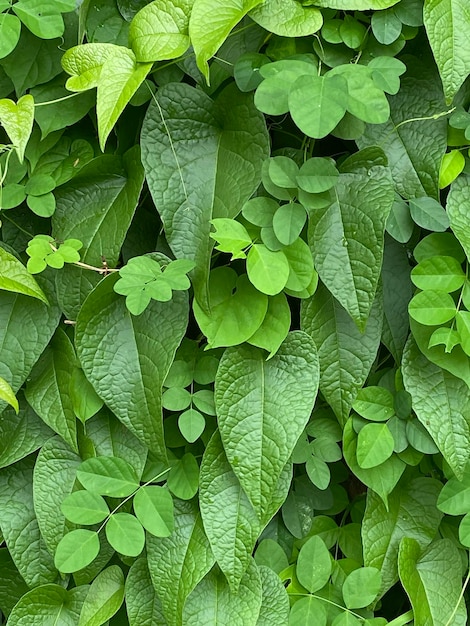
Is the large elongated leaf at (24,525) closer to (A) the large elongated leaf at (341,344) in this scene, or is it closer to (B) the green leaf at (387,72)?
(A) the large elongated leaf at (341,344)

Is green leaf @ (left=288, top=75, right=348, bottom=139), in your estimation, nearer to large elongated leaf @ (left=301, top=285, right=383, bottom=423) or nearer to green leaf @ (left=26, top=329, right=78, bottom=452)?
large elongated leaf @ (left=301, top=285, right=383, bottom=423)

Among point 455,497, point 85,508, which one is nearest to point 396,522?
point 455,497

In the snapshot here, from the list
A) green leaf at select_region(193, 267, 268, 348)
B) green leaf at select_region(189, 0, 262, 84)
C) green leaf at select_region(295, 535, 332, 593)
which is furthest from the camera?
green leaf at select_region(295, 535, 332, 593)

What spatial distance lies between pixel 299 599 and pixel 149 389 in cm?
35

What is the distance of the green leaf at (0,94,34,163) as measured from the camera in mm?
730

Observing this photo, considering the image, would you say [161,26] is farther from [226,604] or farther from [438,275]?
[226,604]

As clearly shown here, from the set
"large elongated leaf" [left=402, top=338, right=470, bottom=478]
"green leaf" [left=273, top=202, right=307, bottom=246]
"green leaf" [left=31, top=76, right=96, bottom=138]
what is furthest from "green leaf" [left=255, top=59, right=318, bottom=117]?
"large elongated leaf" [left=402, top=338, right=470, bottom=478]

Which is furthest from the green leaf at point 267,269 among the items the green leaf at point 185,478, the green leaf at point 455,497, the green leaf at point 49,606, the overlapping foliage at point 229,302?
the green leaf at point 49,606

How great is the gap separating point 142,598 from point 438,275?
545 mm

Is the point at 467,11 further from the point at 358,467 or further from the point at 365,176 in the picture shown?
the point at 358,467

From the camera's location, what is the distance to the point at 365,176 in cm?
78

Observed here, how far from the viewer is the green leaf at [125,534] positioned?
792 millimetres

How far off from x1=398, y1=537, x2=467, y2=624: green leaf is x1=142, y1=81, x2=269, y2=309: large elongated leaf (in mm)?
435

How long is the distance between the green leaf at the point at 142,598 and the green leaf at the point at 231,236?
421 millimetres
